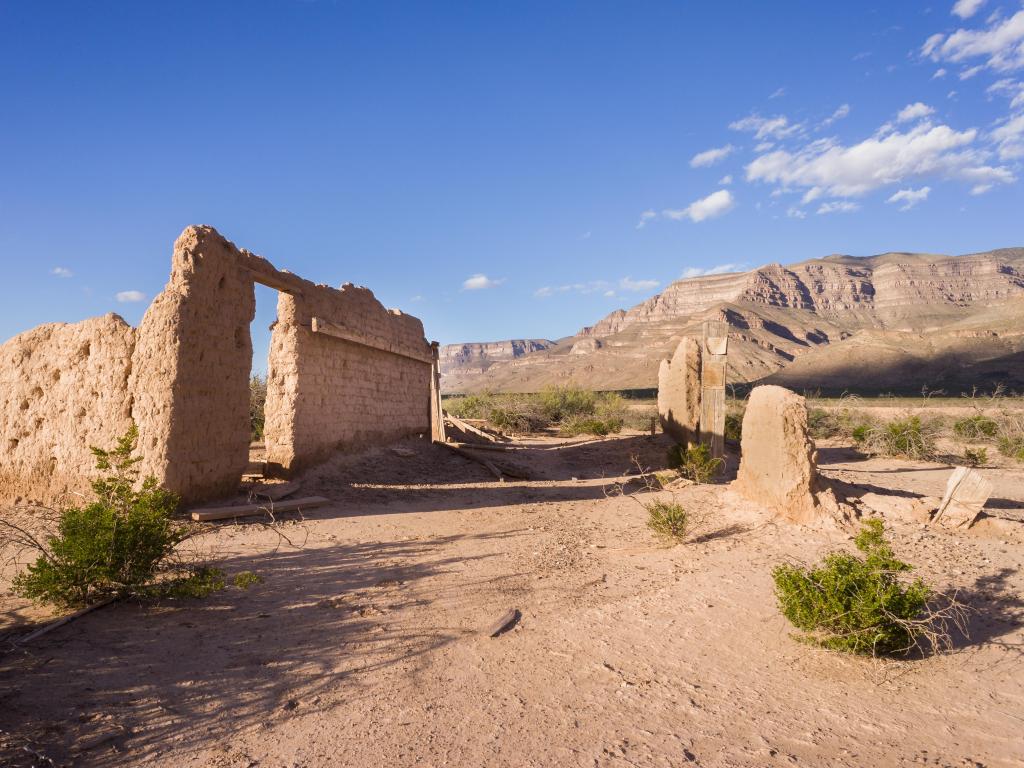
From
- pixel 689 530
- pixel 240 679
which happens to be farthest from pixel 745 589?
pixel 240 679

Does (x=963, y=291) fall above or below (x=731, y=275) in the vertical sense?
below

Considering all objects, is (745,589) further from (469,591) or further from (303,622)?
(303,622)

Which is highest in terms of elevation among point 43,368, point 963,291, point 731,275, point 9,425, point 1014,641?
point 731,275

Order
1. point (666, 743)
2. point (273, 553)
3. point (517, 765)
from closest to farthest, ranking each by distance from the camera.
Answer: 1. point (517, 765)
2. point (666, 743)
3. point (273, 553)

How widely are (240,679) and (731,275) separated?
96.4m

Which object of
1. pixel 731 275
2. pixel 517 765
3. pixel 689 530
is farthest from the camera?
pixel 731 275

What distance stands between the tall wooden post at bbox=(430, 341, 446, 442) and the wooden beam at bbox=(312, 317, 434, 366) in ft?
2.47

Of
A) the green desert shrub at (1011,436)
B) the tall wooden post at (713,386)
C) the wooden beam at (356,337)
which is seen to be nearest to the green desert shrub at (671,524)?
the tall wooden post at (713,386)

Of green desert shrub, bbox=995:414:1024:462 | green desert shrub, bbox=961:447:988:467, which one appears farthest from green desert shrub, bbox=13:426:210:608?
green desert shrub, bbox=995:414:1024:462

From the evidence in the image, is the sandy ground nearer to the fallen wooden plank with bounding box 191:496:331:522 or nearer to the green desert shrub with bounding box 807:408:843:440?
the fallen wooden plank with bounding box 191:496:331:522

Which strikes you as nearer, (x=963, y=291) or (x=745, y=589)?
(x=745, y=589)

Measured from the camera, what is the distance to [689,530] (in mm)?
6465

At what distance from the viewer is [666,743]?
2752 millimetres

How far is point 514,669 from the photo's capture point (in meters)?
3.51
